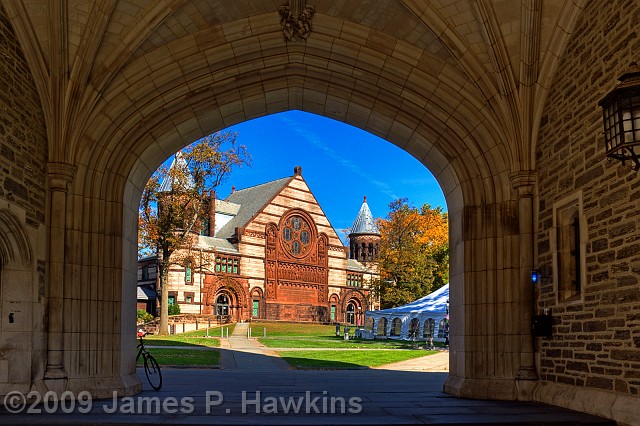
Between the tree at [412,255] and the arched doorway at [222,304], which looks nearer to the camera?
the tree at [412,255]

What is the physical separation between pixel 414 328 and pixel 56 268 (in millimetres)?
25290

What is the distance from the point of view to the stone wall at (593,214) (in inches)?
281

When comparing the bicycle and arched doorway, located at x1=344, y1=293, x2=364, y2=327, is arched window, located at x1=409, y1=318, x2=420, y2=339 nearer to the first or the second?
the bicycle

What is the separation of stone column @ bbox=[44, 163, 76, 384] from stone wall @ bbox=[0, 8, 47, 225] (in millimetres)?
158

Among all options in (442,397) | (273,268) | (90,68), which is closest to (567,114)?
(442,397)

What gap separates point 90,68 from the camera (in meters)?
9.96

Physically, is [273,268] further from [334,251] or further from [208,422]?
[208,422]

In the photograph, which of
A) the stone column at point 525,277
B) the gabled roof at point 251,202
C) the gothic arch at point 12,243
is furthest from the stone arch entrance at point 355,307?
the gothic arch at point 12,243

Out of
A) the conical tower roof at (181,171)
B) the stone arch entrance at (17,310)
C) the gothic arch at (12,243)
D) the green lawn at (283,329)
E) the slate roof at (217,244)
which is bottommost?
the green lawn at (283,329)

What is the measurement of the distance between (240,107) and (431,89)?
3190 millimetres

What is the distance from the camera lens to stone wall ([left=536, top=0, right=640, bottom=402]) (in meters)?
7.14

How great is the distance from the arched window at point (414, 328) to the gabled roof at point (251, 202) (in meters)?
23.3

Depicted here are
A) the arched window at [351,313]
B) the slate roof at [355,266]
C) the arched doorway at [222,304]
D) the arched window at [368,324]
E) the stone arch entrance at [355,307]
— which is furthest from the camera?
the slate roof at [355,266]

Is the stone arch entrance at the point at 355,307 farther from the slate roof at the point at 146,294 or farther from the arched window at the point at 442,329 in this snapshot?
the arched window at the point at 442,329
